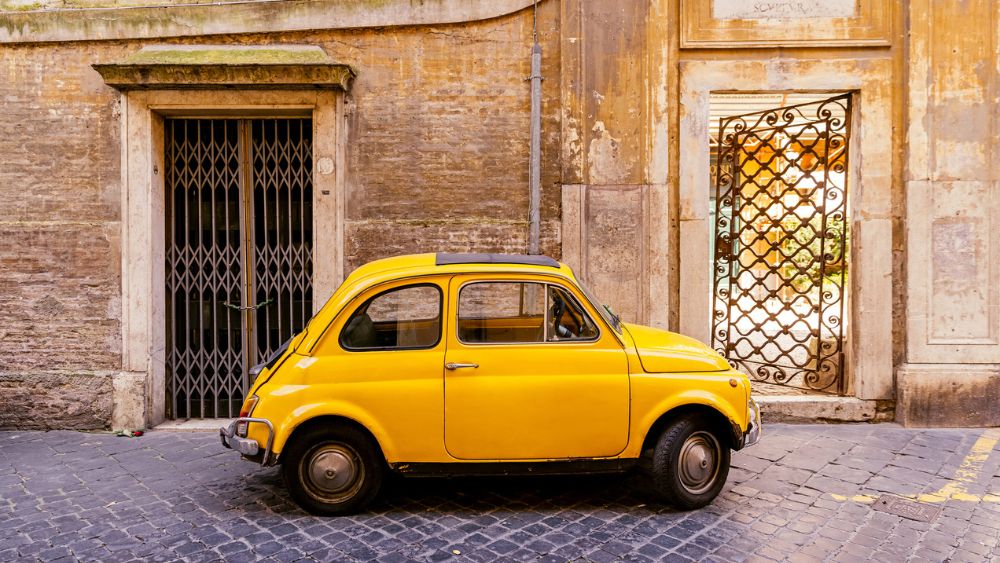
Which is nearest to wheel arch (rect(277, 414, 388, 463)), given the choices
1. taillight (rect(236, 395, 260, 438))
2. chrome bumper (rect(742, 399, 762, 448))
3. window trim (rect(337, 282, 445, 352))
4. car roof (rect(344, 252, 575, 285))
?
taillight (rect(236, 395, 260, 438))

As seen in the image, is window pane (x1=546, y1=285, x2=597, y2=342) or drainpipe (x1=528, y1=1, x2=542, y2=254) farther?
drainpipe (x1=528, y1=1, x2=542, y2=254)

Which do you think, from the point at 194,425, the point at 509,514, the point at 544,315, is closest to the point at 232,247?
the point at 194,425

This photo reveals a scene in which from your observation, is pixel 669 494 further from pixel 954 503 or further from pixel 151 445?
pixel 151 445

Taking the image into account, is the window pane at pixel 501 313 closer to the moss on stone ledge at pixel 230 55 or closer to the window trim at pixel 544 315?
A: the window trim at pixel 544 315

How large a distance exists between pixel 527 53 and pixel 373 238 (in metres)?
2.52

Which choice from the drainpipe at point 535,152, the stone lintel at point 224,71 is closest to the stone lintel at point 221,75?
the stone lintel at point 224,71

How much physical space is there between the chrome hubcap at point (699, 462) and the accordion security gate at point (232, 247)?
171 inches

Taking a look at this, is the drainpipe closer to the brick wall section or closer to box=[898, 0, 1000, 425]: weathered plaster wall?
the brick wall section

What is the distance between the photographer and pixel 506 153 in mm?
6988

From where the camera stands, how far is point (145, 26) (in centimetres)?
689

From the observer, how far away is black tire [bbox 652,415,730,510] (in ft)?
15.0

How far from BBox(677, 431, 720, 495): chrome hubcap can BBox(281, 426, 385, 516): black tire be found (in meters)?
2.10

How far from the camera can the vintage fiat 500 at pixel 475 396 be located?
4.47m

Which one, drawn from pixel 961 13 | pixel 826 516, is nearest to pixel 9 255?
pixel 826 516
